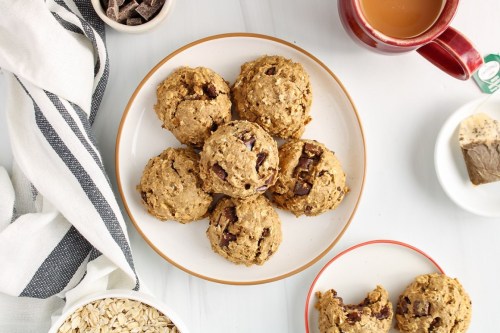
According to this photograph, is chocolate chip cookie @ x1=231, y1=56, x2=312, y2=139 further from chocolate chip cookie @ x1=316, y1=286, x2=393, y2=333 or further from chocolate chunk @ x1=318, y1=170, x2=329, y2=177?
chocolate chip cookie @ x1=316, y1=286, x2=393, y2=333

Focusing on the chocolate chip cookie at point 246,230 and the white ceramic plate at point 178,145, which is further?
the white ceramic plate at point 178,145

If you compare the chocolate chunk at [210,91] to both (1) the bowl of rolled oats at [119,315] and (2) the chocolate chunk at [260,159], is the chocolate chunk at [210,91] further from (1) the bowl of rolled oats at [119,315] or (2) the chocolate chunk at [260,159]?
(1) the bowl of rolled oats at [119,315]

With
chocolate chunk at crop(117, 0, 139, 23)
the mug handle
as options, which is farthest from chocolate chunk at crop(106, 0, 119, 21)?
the mug handle

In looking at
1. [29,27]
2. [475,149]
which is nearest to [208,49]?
[29,27]

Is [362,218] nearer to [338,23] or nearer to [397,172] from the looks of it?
[397,172]

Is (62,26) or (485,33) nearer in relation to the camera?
(62,26)

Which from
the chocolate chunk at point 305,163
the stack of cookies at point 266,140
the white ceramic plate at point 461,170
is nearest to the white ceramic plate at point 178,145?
the stack of cookies at point 266,140

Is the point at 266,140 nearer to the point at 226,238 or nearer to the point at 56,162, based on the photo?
the point at 226,238
